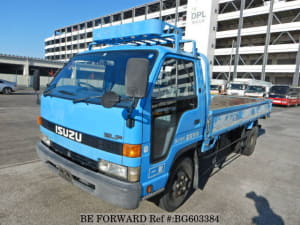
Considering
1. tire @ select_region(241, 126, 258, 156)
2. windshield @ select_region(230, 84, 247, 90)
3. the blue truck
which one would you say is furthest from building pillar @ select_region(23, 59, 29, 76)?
tire @ select_region(241, 126, 258, 156)

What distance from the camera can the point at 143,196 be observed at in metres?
2.23

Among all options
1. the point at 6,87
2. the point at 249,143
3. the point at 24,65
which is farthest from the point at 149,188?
Result: the point at 24,65

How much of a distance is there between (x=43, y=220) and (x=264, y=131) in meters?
8.97

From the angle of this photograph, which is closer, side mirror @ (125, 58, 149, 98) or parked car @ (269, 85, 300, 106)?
side mirror @ (125, 58, 149, 98)

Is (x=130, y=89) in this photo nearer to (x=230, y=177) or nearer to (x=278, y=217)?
(x=278, y=217)

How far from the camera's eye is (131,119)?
2016 millimetres

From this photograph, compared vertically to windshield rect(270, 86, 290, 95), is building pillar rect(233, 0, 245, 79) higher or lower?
higher

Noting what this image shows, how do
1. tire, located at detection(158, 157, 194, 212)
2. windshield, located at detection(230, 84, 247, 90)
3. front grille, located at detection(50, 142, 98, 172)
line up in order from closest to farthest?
front grille, located at detection(50, 142, 98, 172) < tire, located at detection(158, 157, 194, 212) < windshield, located at detection(230, 84, 247, 90)

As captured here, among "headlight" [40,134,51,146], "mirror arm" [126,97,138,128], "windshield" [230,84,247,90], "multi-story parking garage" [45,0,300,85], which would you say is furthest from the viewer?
"multi-story parking garage" [45,0,300,85]

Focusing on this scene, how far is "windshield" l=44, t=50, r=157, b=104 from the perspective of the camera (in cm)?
248

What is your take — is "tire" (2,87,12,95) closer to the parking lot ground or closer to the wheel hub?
the parking lot ground

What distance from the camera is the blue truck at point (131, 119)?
6.86 feet

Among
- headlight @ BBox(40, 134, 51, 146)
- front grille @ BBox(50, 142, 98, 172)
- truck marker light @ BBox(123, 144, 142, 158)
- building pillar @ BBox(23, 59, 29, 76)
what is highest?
building pillar @ BBox(23, 59, 29, 76)

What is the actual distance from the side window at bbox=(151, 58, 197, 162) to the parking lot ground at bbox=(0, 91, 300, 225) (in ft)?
3.67
